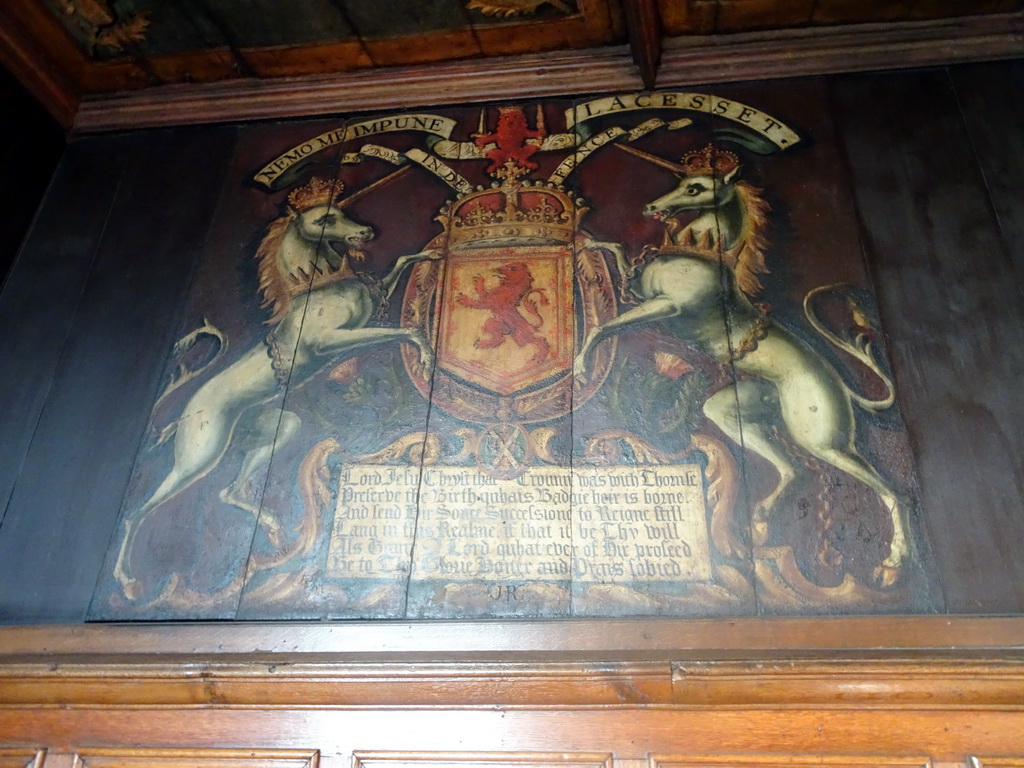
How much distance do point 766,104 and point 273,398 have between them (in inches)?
83.5

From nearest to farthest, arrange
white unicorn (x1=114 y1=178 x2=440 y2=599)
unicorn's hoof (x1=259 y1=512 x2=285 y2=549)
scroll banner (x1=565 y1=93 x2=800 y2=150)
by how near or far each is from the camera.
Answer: unicorn's hoof (x1=259 y1=512 x2=285 y2=549) < white unicorn (x1=114 y1=178 x2=440 y2=599) < scroll banner (x1=565 y1=93 x2=800 y2=150)

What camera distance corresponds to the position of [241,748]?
238cm

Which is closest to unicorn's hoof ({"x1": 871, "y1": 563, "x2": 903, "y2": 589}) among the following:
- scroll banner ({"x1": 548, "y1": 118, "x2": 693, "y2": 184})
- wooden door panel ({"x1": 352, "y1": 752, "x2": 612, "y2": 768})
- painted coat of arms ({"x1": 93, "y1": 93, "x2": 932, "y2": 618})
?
painted coat of arms ({"x1": 93, "y1": 93, "x2": 932, "y2": 618})

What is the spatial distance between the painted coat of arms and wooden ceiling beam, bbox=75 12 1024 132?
0.16 m

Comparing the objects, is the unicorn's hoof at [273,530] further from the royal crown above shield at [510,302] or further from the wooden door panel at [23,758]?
the wooden door panel at [23,758]

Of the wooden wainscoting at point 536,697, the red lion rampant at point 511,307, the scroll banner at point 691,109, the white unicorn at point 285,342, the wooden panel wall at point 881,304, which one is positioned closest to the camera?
Answer: the wooden wainscoting at point 536,697

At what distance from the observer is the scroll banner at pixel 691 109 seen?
10.9ft

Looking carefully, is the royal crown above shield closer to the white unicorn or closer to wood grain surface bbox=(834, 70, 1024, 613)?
the white unicorn

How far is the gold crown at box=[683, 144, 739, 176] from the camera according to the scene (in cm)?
326

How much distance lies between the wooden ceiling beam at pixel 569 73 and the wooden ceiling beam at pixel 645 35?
58 mm

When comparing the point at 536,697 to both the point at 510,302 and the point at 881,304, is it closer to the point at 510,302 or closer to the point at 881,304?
the point at 510,302

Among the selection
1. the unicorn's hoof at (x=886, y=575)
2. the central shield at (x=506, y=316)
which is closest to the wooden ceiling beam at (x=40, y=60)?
the central shield at (x=506, y=316)

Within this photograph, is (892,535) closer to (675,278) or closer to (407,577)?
(675,278)

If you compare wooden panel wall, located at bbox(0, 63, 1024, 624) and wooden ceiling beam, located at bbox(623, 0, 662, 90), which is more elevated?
wooden ceiling beam, located at bbox(623, 0, 662, 90)
